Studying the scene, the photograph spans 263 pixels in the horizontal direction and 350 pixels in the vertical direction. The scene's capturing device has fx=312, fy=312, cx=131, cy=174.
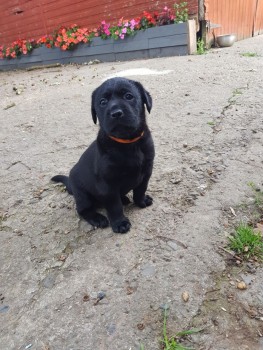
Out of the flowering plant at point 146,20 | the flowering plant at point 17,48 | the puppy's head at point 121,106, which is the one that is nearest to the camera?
the puppy's head at point 121,106

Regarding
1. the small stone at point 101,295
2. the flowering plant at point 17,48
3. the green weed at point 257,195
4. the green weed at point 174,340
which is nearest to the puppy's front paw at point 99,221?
the small stone at point 101,295

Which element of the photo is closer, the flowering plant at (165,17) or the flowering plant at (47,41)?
the flowering plant at (165,17)

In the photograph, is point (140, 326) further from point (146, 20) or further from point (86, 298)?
point (146, 20)

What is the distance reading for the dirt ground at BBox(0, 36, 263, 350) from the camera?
1661 mm

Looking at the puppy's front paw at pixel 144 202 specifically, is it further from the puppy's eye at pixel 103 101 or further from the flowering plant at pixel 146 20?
the flowering plant at pixel 146 20

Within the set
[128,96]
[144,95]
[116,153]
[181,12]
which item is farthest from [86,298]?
[181,12]

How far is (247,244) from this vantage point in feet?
6.76

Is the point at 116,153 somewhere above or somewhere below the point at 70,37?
below

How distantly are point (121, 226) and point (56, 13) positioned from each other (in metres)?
9.81

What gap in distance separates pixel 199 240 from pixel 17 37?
12.0 m

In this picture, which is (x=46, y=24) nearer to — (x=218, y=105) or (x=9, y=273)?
(x=218, y=105)

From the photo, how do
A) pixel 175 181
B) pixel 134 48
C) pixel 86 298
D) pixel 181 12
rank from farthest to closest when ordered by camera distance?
pixel 134 48
pixel 181 12
pixel 175 181
pixel 86 298

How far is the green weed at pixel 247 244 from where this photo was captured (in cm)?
203

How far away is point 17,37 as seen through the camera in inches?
460
